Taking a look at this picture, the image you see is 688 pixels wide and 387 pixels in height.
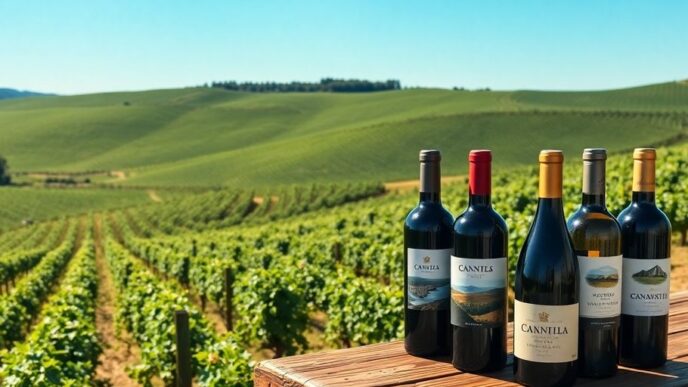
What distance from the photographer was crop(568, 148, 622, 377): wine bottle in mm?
1965

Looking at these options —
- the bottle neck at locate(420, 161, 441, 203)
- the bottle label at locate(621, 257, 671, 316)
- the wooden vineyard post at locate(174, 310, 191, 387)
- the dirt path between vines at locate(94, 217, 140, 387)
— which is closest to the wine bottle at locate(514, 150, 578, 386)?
the bottle label at locate(621, 257, 671, 316)

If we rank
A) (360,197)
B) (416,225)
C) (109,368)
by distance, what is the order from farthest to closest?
(360,197) → (109,368) → (416,225)

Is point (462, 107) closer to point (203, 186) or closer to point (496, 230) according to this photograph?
point (203, 186)

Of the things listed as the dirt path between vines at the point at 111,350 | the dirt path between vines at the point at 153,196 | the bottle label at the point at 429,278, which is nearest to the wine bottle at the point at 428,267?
the bottle label at the point at 429,278

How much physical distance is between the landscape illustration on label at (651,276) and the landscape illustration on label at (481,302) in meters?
0.46

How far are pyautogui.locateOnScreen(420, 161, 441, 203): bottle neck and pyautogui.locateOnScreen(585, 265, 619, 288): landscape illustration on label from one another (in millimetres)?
575

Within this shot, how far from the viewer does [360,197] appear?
5147 cm

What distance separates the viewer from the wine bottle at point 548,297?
1.89 meters

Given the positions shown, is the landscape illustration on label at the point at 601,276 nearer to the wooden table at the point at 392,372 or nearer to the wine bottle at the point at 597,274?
the wine bottle at the point at 597,274

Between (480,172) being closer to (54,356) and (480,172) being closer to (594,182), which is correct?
(594,182)

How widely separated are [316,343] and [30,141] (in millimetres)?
105579

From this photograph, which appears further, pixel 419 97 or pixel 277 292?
pixel 419 97

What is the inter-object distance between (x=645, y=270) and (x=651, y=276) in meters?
0.03

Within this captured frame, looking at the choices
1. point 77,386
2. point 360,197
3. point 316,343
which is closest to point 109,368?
point 316,343
